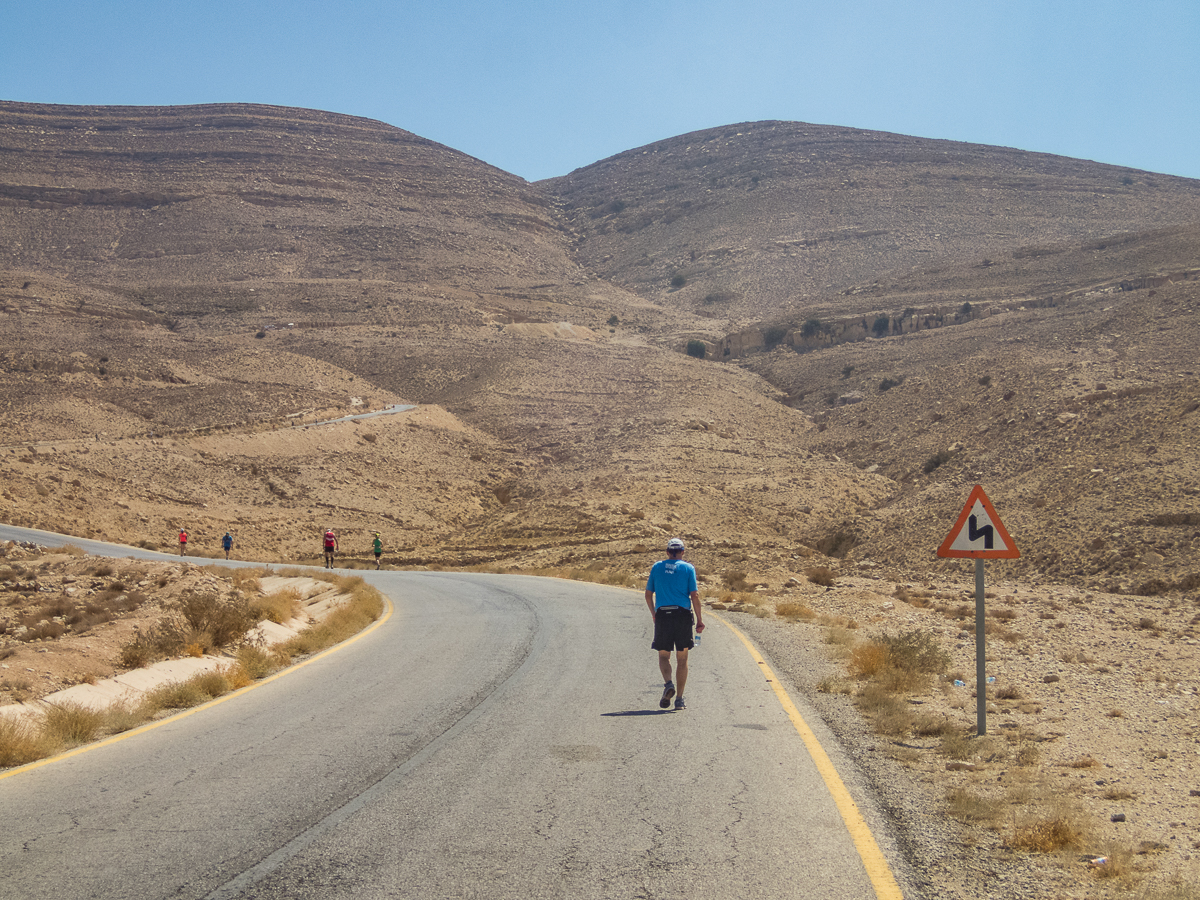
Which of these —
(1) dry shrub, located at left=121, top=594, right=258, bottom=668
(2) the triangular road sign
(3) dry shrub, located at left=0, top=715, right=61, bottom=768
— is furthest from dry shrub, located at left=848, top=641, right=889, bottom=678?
(1) dry shrub, located at left=121, top=594, right=258, bottom=668

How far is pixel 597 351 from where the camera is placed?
7431cm

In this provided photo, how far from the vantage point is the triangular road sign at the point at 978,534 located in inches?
288

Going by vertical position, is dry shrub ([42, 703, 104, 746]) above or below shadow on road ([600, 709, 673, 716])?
above

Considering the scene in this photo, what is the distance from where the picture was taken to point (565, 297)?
99.5 meters

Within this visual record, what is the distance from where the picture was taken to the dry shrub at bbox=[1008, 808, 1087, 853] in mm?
4867

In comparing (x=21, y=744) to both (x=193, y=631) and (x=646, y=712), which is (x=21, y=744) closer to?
(x=646, y=712)

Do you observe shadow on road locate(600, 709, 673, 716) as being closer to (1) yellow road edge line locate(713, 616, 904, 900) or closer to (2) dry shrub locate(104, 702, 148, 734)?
(1) yellow road edge line locate(713, 616, 904, 900)

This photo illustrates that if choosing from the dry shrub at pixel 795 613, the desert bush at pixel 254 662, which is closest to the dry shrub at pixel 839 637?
the dry shrub at pixel 795 613

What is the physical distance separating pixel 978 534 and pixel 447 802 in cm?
476

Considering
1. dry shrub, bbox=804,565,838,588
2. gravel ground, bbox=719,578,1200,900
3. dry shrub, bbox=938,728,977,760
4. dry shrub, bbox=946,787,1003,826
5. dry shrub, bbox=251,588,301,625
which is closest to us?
gravel ground, bbox=719,578,1200,900

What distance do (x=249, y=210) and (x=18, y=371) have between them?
222 ft

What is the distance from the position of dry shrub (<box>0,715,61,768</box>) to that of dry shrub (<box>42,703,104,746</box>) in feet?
0.31

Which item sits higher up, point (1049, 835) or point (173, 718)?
point (1049, 835)

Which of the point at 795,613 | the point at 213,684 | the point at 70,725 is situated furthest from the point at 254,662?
the point at 795,613
